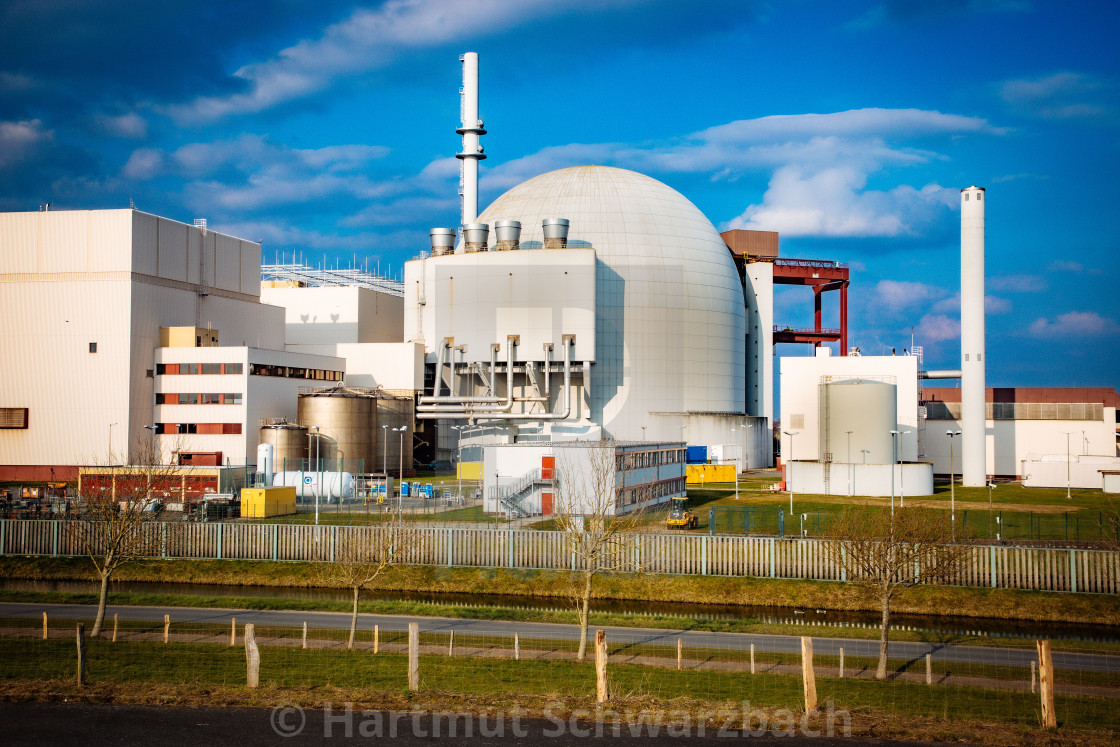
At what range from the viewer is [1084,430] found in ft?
283

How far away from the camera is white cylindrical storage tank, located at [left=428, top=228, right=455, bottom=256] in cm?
8331

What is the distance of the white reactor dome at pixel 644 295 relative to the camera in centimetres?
8144

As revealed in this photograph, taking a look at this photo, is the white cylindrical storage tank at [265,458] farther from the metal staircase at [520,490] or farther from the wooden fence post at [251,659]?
the wooden fence post at [251,659]

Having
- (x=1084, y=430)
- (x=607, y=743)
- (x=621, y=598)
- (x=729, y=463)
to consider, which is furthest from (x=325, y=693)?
(x=1084, y=430)

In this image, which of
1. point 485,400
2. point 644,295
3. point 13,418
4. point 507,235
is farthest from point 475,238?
point 13,418

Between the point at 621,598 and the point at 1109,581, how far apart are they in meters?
19.5

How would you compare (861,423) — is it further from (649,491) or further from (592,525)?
(592,525)

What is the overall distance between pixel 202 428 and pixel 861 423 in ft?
167

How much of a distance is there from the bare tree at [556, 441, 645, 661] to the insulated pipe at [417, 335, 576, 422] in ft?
80.0

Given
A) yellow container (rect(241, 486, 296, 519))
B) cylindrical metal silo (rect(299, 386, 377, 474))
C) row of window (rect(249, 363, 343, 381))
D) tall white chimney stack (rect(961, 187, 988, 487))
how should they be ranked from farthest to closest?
1. tall white chimney stack (rect(961, 187, 988, 487))
2. cylindrical metal silo (rect(299, 386, 377, 474))
3. row of window (rect(249, 363, 343, 381))
4. yellow container (rect(241, 486, 296, 519))

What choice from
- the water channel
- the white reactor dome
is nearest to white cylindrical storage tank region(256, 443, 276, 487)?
the water channel

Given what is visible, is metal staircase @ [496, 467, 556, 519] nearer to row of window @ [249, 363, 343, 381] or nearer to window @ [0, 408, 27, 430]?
row of window @ [249, 363, 343, 381]

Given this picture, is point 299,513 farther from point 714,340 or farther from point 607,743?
point 714,340

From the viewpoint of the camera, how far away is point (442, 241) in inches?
3285
